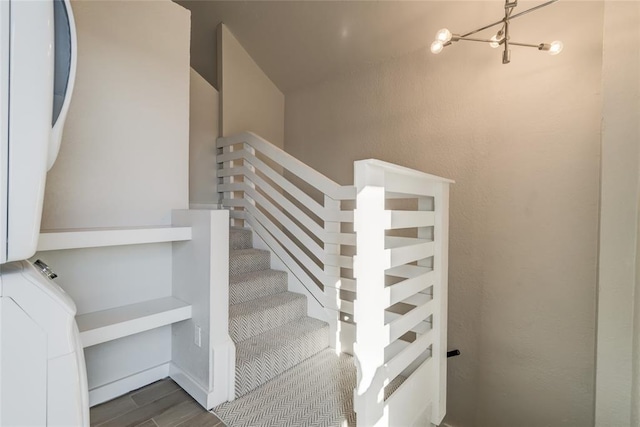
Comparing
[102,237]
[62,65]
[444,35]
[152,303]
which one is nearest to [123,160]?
[102,237]

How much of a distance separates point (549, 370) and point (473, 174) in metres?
1.35

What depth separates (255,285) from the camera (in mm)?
2160

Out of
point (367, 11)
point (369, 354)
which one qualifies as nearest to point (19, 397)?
point (369, 354)

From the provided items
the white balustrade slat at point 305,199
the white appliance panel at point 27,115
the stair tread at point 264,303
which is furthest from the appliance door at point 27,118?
the white balustrade slat at point 305,199

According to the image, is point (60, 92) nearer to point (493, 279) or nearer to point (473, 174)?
point (473, 174)

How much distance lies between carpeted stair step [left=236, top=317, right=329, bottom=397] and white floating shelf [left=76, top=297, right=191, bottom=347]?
42 cm

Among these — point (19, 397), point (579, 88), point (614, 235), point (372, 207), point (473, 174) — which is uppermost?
point (579, 88)

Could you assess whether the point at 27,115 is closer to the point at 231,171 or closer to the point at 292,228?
the point at 292,228

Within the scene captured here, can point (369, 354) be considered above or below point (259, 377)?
above

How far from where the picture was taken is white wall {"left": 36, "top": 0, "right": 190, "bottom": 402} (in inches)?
58.1

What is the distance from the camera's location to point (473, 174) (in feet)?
6.96

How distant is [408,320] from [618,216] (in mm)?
1192

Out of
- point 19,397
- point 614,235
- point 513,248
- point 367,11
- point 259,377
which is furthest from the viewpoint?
point 367,11

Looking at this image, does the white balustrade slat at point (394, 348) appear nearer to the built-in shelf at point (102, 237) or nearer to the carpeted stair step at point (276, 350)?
the carpeted stair step at point (276, 350)
